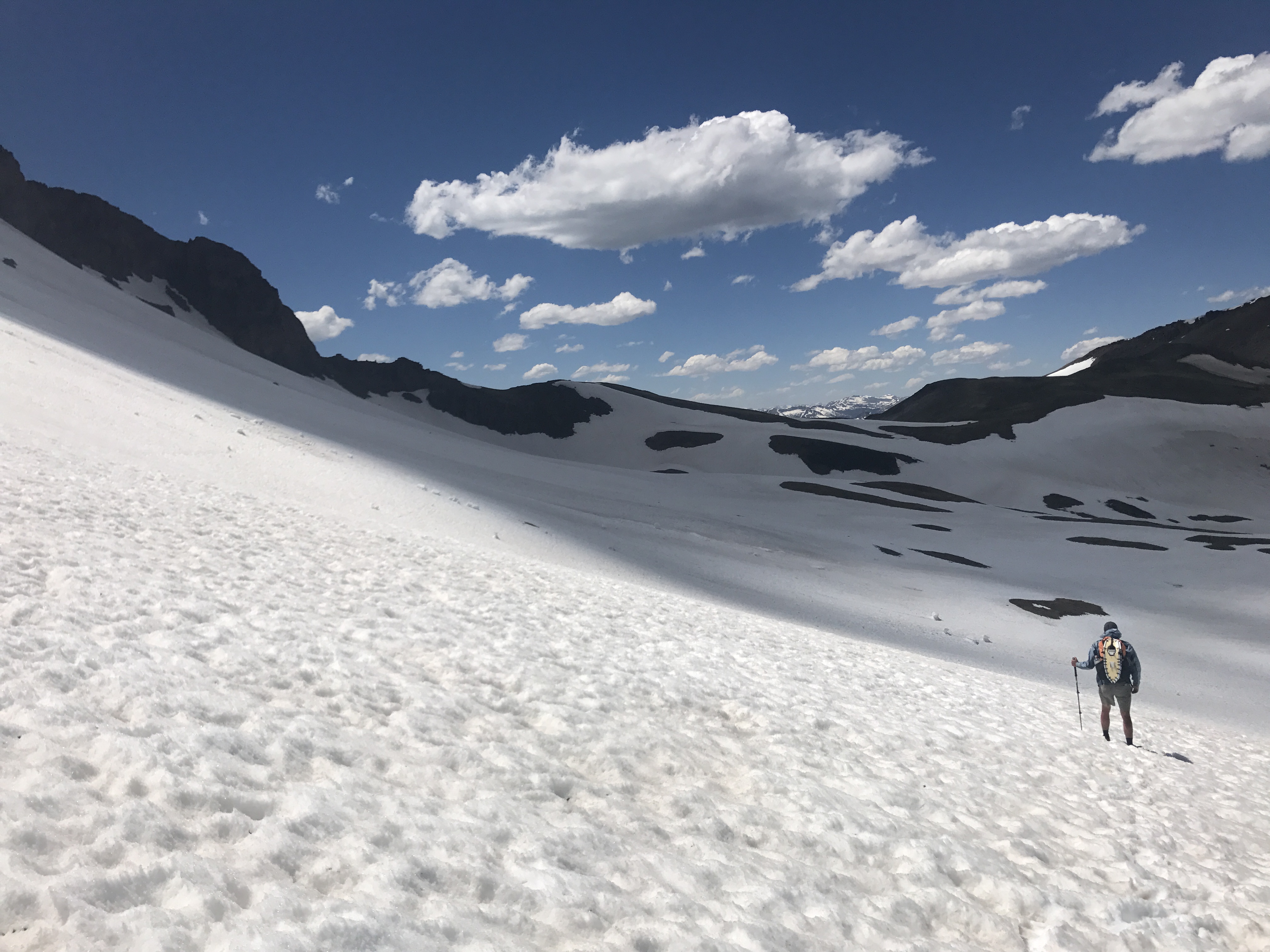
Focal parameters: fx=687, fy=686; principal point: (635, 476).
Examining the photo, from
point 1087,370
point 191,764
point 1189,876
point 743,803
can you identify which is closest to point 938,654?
point 1189,876

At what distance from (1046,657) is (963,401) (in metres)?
139

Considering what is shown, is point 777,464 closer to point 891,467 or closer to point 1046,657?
point 891,467

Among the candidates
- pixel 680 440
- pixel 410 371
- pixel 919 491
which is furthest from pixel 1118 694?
pixel 410 371

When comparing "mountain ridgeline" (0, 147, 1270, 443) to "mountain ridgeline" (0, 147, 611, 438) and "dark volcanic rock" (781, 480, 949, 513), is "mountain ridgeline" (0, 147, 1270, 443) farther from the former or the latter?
"dark volcanic rock" (781, 480, 949, 513)

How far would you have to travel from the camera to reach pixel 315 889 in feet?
16.1

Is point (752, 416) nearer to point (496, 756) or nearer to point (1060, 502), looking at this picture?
point (1060, 502)

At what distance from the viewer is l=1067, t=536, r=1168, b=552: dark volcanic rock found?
49.4 m

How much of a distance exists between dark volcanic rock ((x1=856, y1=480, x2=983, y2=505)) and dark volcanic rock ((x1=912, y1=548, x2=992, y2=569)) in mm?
25742

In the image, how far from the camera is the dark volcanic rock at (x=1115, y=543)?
1944 inches

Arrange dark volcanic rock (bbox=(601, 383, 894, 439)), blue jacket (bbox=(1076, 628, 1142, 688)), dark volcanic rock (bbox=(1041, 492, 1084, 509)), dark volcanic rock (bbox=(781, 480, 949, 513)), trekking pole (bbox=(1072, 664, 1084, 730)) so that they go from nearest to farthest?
blue jacket (bbox=(1076, 628, 1142, 688)) → trekking pole (bbox=(1072, 664, 1084, 730)) → dark volcanic rock (bbox=(781, 480, 949, 513)) → dark volcanic rock (bbox=(1041, 492, 1084, 509)) → dark volcanic rock (bbox=(601, 383, 894, 439))

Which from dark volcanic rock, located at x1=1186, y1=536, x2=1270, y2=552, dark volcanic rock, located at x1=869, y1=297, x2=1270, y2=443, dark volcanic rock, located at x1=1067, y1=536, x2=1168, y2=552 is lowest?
dark volcanic rock, located at x1=1067, y1=536, x2=1168, y2=552

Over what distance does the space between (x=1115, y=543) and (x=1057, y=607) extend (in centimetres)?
2205

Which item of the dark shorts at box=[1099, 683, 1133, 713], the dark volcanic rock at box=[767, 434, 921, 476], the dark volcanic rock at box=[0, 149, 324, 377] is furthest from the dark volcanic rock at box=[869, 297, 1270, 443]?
the dark volcanic rock at box=[0, 149, 324, 377]

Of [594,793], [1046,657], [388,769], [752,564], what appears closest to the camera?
[388,769]
